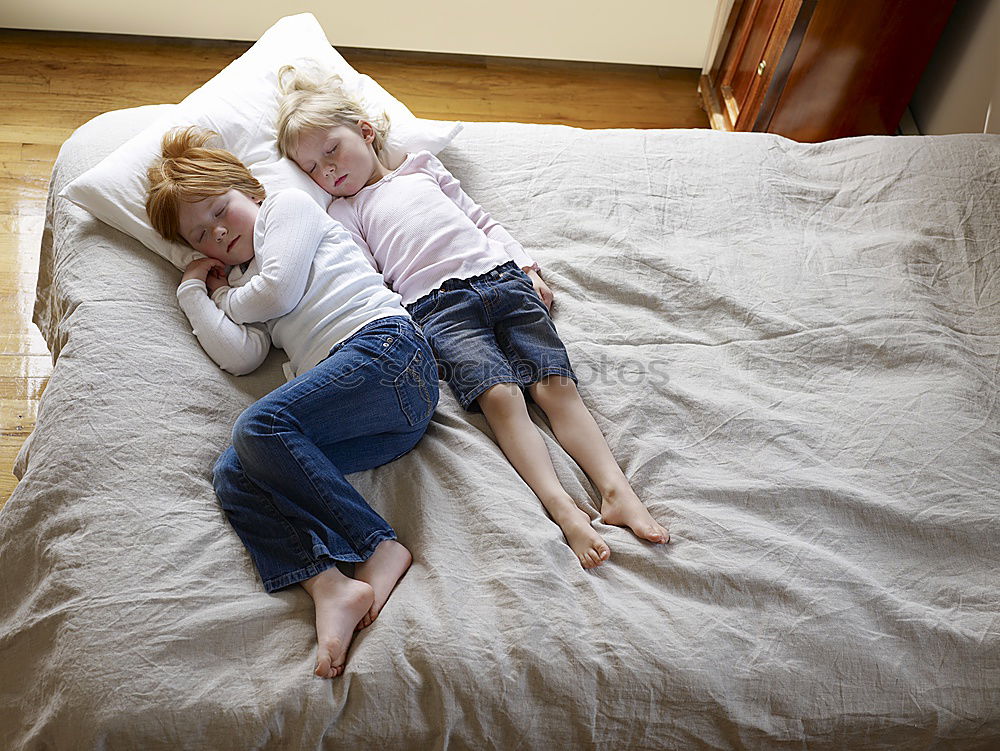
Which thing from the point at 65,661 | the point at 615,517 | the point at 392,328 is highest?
the point at 392,328

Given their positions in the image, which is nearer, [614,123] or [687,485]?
[687,485]

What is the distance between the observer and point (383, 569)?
116 centimetres

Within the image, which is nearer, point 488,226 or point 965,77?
point 488,226

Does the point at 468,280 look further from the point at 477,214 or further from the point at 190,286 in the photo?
the point at 190,286

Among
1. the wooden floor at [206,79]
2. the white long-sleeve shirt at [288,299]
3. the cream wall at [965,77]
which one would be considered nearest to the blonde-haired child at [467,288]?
the white long-sleeve shirt at [288,299]

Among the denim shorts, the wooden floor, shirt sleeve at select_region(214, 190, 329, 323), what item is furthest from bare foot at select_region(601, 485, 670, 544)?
the wooden floor

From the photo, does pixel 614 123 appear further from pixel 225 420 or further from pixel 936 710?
pixel 936 710

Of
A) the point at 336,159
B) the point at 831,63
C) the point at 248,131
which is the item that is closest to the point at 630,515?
the point at 336,159

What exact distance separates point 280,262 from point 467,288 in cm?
31

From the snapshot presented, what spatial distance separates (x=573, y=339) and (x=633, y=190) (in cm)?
42

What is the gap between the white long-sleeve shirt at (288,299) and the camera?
1346mm

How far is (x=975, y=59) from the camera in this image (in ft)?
7.37

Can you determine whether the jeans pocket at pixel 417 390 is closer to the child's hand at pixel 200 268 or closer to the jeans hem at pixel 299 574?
the jeans hem at pixel 299 574

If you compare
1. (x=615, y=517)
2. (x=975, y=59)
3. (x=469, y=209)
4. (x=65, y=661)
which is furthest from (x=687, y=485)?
(x=975, y=59)
